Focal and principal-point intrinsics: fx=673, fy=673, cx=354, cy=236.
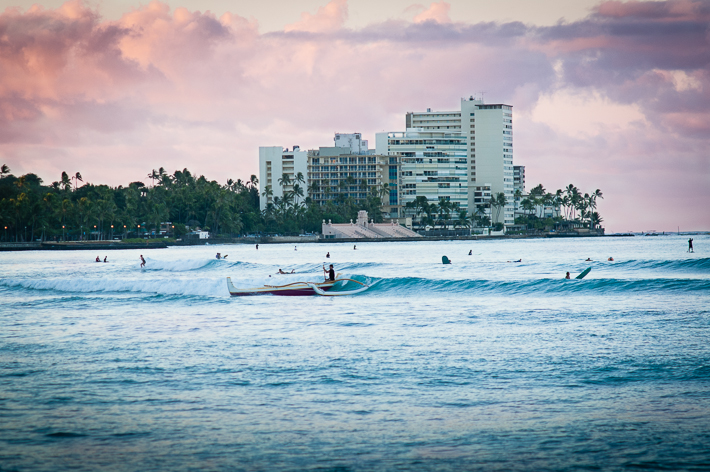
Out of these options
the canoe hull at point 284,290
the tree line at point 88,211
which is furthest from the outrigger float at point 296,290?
the tree line at point 88,211

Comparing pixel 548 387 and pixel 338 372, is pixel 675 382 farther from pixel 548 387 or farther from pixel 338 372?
pixel 338 372

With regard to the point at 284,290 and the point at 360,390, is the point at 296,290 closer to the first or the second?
the point at 284,290

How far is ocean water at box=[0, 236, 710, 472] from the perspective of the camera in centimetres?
1051

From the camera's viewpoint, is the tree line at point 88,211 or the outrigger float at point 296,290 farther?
the tree line at point 88,211

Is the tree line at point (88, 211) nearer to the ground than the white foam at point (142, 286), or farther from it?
farther from it

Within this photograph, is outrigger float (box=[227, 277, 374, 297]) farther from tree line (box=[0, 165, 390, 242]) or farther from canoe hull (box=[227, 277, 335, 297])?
tree line (box=[0, 165, 390, 242])

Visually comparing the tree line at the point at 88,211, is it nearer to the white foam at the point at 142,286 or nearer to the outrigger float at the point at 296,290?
the white foam at the point at 142,286

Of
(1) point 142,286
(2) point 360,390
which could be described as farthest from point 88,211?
(2) point 360,390

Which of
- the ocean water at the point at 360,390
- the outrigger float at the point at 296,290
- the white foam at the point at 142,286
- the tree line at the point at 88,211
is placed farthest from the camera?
the tree line at the point at 88,211

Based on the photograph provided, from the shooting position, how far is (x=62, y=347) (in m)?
21.1


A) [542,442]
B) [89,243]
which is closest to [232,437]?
[542,442]

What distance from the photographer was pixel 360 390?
47.9ft

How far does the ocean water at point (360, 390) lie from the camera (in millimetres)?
10508

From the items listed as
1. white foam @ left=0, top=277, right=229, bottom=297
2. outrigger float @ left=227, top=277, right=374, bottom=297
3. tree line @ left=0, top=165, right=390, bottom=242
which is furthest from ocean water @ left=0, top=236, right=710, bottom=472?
tree line @ left=0, top=165, right=390, bottom=242
